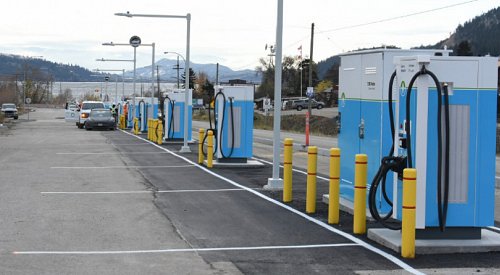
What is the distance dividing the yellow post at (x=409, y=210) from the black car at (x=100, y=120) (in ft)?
130

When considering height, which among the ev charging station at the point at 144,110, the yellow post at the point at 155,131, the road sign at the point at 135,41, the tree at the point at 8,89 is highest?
the road sign at the point at 135,41

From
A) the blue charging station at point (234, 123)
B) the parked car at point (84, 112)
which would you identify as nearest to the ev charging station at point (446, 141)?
the blue charging station at point (234, 123)

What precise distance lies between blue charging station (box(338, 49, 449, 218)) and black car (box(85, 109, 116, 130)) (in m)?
35.7

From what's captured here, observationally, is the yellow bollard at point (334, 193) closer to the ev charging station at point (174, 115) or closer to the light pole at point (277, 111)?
the light pole at point (277, 111)

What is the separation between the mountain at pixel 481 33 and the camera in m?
133

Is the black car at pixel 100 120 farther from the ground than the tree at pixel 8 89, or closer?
closer

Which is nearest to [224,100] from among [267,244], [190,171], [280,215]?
[190,171]

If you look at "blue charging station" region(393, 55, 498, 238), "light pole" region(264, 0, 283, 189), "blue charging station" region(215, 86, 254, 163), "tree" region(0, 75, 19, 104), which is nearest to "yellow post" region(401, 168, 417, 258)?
"blue charging station" region(393, 55, 498, 238)

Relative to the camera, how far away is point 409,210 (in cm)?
818

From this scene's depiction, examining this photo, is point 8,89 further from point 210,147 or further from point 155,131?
point 210,147

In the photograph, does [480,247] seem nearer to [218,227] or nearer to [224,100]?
[218,227]

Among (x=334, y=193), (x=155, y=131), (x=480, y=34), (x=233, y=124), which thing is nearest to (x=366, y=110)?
(x=334, y=193)

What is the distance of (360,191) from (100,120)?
1506 inches

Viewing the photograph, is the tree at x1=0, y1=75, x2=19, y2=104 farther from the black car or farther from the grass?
the black car
